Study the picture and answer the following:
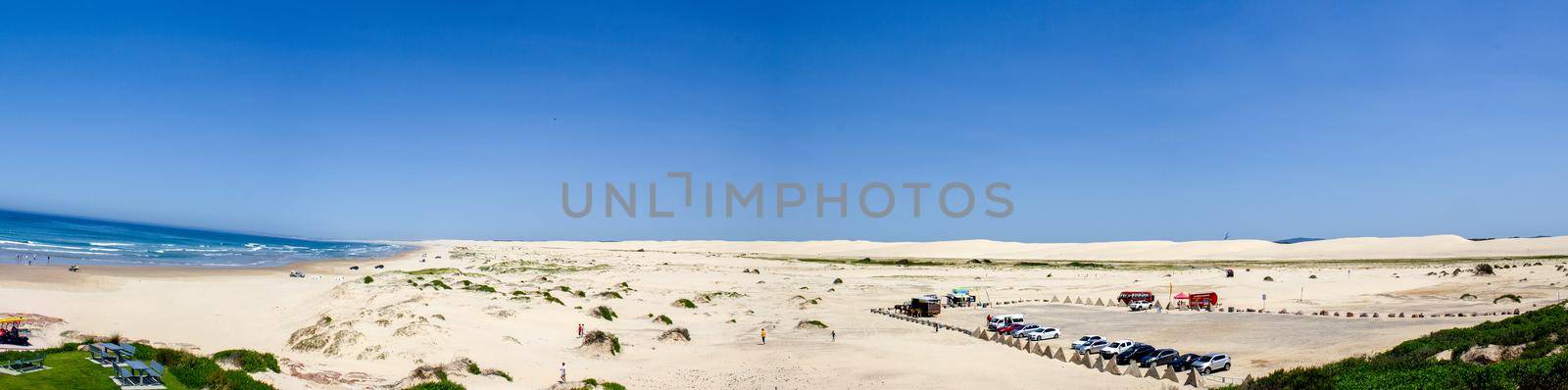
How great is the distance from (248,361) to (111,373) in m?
4.76

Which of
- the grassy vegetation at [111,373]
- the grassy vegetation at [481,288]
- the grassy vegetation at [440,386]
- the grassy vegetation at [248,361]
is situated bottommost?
the grassy vegetation at [440,386]

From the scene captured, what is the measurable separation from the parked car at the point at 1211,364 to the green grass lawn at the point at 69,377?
91.5 ft

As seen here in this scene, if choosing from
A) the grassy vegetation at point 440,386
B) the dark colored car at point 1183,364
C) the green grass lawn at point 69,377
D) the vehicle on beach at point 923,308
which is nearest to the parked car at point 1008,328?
the vehicle on beach at point 923,308

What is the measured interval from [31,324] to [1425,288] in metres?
76.5

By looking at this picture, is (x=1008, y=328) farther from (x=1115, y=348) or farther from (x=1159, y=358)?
(x=1159, y=358)

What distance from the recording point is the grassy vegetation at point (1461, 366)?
1415cm

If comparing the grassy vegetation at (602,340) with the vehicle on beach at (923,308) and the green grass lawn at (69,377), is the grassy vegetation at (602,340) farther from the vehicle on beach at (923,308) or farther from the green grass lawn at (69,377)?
the vehicle on beach at (923,308)

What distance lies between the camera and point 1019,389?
24906 mm

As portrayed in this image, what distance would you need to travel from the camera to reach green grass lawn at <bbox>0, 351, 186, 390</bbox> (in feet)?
44.2

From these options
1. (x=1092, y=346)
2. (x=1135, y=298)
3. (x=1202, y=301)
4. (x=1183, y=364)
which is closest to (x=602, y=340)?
(x=1092, y=346)

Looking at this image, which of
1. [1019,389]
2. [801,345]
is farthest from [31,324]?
[1019,389]

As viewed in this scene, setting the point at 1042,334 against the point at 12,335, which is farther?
the point at 1042,334

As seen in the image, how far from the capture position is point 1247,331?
37750 mm

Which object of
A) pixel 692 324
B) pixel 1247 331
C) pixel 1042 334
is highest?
pixel 1247 331
